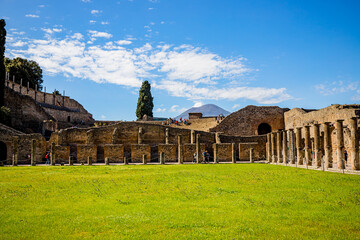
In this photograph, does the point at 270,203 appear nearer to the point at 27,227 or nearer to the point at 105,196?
the point at 105,196

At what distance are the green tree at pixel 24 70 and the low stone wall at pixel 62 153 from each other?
106ft

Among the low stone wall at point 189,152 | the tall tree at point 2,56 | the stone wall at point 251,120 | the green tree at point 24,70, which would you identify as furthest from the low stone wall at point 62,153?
the green tree at point 24,70

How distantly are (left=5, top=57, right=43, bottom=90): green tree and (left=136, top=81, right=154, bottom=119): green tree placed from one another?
807 inches

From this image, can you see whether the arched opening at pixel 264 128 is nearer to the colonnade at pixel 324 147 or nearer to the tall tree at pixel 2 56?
the colonnade at pixel 324 147

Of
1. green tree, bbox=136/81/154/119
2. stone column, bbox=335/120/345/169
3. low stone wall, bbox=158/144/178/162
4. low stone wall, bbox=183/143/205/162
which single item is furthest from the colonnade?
green tree, bbox=136/81/154/119

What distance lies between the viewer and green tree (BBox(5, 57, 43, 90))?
56.0 m

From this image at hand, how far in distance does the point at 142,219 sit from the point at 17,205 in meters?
3.85

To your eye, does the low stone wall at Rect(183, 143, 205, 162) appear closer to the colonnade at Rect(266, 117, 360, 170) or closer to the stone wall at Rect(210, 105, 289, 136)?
the colonnade at Rect(266, 117, 360, 170)

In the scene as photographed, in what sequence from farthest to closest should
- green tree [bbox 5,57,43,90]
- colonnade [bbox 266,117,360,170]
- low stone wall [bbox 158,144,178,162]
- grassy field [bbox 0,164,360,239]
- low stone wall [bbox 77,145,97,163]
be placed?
green tree [bbox 5,57,43,90] < low stone wall [bbox 77,145,97,163] < low stone wall [bbox 158,144,178,162] < colonnade [bbox 266,117,360,170] < grassy field [bbox 0,164,360,239]

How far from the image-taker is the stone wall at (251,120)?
40.7 metres

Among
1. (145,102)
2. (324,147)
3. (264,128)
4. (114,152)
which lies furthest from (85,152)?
(145,102)

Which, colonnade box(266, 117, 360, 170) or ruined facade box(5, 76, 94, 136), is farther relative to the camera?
ruined facade box(5, 76, 94, 136)

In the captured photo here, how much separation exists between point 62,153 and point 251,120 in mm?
24713

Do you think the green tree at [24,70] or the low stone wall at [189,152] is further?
the green tree at [24,70]
